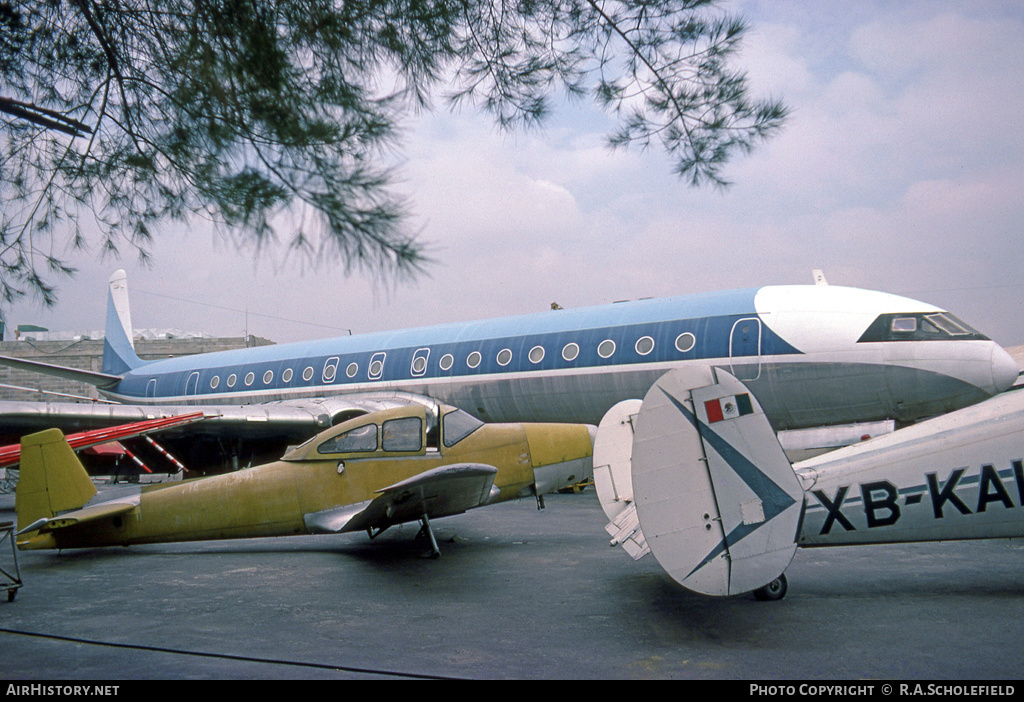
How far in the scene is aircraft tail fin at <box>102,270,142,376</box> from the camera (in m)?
24.3

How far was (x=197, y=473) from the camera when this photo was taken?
17594 mm

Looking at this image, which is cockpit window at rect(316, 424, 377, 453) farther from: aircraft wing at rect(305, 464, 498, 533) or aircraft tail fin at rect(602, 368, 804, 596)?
aircraft tail fin at rect(602, 368, 804, 596)

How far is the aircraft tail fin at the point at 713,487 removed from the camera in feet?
14.4

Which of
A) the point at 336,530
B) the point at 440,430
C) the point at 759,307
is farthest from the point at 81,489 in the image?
the point at 759,307

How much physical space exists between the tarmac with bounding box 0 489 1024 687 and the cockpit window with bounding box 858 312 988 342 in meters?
3.68

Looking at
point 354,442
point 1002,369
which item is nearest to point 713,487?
point 354,442

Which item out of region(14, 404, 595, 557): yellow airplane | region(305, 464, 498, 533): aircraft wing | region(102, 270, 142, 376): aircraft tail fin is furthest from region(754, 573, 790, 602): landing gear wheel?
region(102, 270, 142, 376): aircraft tail fin

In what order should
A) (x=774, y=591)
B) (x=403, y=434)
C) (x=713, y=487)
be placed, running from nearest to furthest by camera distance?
(x=713, y=487) < (x=774, y=591) < (x=403, y=434)

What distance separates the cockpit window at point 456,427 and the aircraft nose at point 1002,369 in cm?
770

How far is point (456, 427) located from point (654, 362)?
515 centimetres

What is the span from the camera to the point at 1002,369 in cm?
985

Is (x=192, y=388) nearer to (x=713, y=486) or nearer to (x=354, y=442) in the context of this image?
(x=354, y=442)

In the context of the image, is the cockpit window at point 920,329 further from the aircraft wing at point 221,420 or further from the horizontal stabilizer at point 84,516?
the horizontal stabilizer at point 84,516

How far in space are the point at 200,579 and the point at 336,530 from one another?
137 cm
